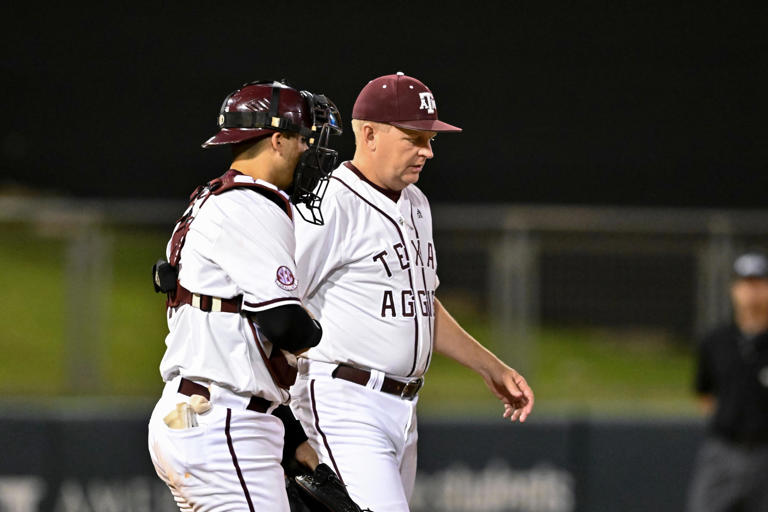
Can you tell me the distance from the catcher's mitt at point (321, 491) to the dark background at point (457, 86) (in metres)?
5.76

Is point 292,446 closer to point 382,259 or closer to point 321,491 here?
point 321,491

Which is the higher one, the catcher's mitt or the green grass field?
the catcher's mitt

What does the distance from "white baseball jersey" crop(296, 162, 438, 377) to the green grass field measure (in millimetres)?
3630

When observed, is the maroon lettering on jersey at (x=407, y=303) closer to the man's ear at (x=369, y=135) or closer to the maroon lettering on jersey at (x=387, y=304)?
the maroon lettering on jersey at (x=387, y=304)

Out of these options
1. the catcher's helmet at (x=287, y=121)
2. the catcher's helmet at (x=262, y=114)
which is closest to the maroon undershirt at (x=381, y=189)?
the catcher's helmet at (x=287, y=121)

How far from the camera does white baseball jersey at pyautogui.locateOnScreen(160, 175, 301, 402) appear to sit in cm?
286

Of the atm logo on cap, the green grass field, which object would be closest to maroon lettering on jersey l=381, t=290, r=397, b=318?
the atm logo on cap

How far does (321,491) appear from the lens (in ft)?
10.6

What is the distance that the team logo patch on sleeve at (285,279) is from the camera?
2871 millimetres

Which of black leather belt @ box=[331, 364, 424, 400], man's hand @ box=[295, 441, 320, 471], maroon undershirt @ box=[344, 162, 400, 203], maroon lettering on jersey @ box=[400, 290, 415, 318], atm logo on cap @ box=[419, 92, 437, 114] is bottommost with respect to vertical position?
man's hand @ box=[295, 441, 320, 471]

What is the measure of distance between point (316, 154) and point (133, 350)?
4.83 m

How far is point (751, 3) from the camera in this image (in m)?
9.44

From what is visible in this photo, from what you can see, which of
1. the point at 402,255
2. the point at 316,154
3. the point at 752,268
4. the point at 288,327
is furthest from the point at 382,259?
the point at 752,268

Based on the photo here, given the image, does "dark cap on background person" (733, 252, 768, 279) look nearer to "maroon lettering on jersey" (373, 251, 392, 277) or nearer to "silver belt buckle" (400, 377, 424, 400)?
"silver belt buckle" (400, 377, 424, 400)
